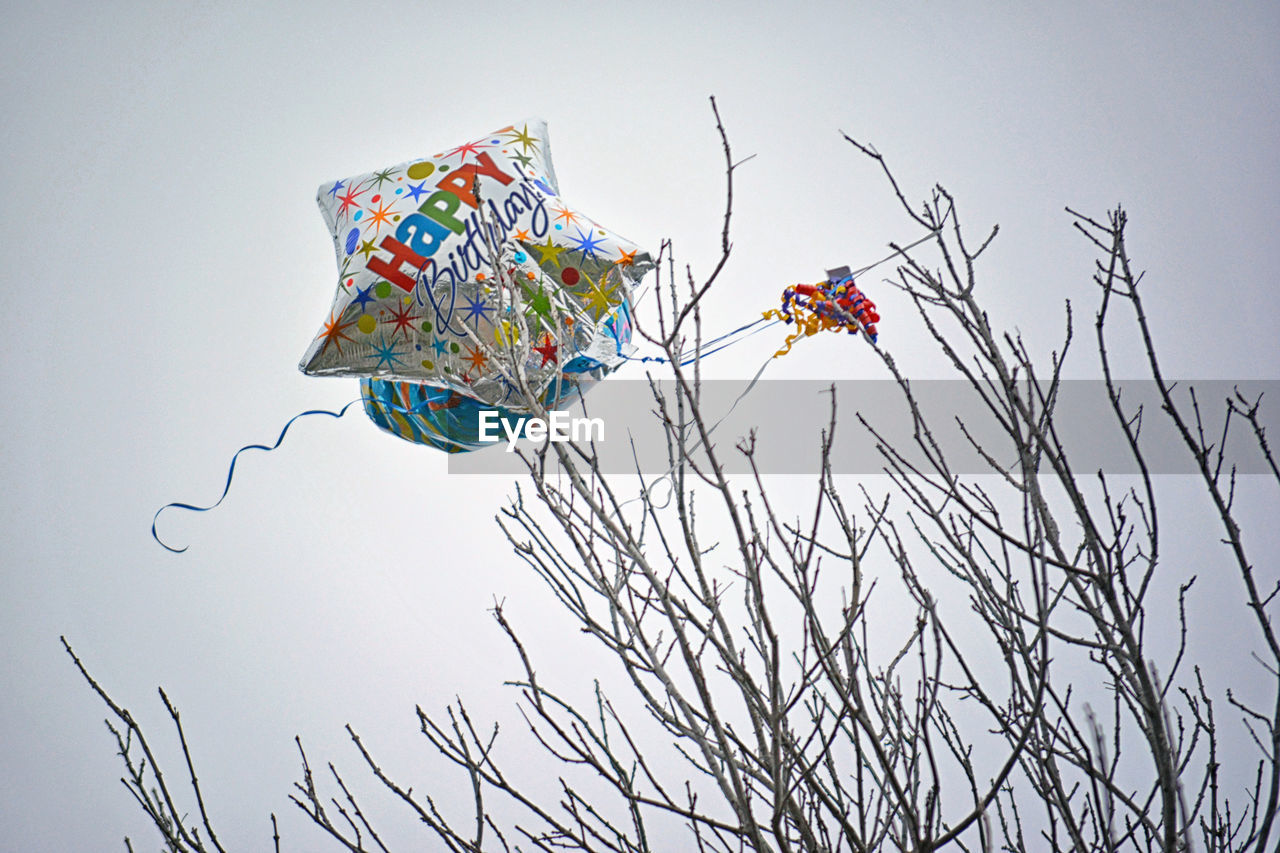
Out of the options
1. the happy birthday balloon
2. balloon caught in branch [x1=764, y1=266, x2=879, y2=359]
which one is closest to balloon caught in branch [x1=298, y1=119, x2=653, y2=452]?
the happy birthday balloon

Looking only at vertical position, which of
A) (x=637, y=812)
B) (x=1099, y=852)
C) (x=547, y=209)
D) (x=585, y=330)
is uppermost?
(x=547, y=209)

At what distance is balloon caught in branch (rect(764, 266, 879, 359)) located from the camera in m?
1.78

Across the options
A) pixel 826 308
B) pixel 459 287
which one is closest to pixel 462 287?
pixel 459 287

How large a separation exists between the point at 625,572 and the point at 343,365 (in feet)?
3.50

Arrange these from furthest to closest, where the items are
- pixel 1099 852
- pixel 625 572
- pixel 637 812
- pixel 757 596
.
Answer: pixel 1099 852 < pixel 637 812 < pixel 625 572 < pixel 757 596

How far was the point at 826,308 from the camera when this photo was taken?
5.88ft

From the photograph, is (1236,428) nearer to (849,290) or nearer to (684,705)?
(849,290)

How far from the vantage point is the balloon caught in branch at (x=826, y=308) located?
5.84ft

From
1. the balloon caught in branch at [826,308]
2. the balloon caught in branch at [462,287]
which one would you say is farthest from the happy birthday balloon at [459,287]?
the balloon caught in branch at [826,308]

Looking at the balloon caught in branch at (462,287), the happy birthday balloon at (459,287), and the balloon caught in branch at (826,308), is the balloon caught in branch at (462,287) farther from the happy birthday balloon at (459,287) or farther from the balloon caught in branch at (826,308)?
the balloon caught in branch at (826,308)

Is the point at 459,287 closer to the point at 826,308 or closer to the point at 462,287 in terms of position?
the point at 462,287

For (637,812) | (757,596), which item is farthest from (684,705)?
(637,812)

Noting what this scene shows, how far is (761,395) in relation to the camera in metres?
3.70

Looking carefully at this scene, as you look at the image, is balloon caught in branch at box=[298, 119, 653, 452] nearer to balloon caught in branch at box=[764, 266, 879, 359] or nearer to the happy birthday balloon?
the happy birthday balloon
